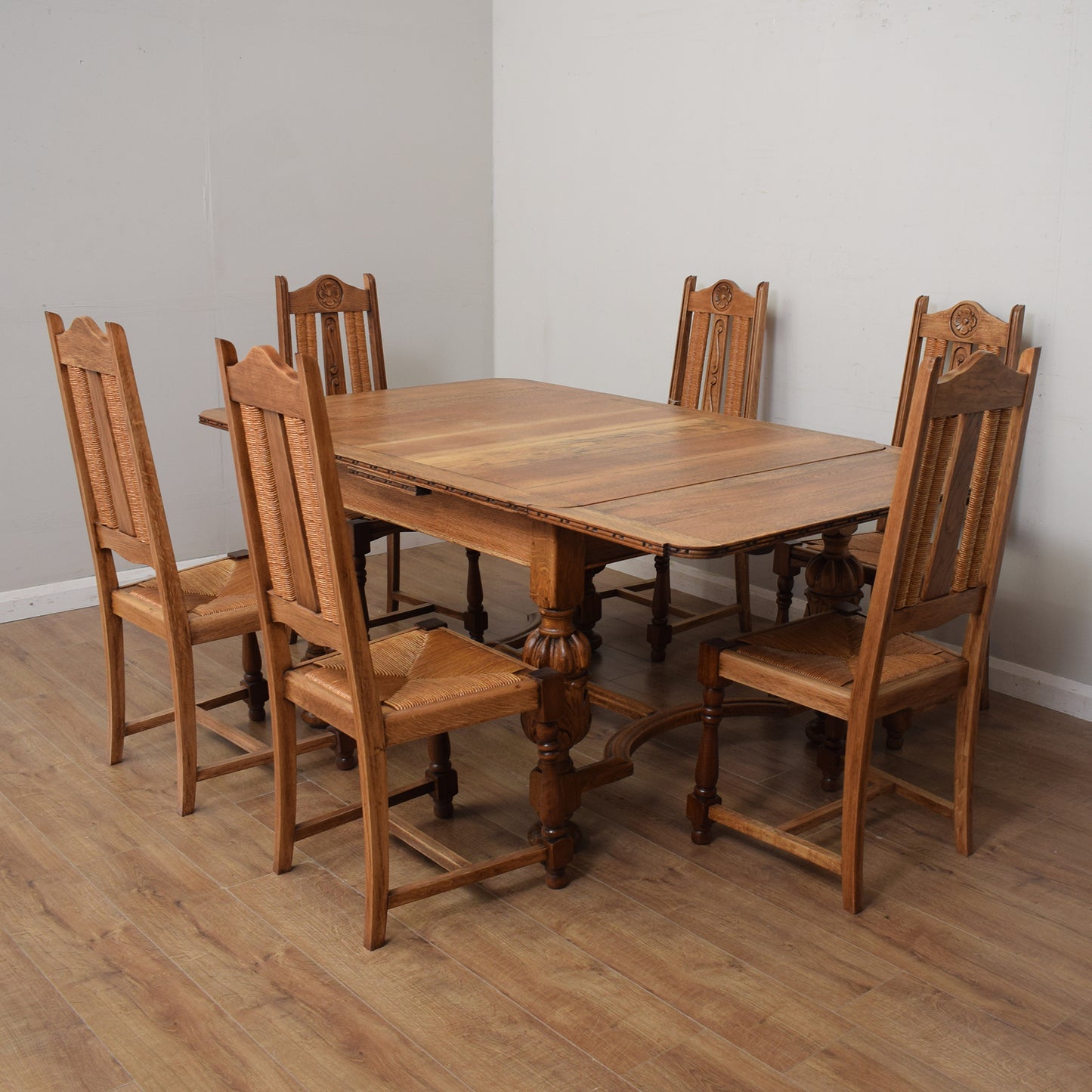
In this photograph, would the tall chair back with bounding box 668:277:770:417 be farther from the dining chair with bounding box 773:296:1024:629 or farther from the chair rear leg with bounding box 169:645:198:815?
the chair rear leg with bounding box 169:645:198:815

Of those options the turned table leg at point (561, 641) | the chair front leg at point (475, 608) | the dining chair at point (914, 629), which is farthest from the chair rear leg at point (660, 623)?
the turned table leg at point (561, 641)

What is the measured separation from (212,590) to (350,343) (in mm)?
1329

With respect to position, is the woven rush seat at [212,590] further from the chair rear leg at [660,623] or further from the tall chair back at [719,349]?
the tall chair back at [719,349]

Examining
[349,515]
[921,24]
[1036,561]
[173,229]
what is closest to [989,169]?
[921,24]

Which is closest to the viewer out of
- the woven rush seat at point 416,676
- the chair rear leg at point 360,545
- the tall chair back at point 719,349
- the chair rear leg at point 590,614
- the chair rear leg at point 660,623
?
the woven rush seat at point 416,676

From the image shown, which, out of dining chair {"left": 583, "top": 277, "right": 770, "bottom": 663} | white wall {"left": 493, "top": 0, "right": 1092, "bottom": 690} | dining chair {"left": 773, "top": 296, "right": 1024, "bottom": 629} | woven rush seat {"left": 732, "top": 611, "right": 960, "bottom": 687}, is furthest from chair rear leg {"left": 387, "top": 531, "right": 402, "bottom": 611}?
woven rush seat {"left": 732, "top": 611, "right": 960, "bottom": 687}

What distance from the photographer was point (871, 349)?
141 inches

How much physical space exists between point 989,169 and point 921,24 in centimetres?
46

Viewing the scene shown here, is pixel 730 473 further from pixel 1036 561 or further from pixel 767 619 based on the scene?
pixel 767 619

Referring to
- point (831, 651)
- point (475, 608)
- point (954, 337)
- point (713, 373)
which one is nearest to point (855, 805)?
point (831, 651)

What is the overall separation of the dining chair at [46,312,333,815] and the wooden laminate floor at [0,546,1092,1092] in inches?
4.6

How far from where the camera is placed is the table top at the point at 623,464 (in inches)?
84.8

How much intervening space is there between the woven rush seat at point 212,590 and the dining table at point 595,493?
1.09 ft

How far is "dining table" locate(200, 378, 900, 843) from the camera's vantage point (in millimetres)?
2191
